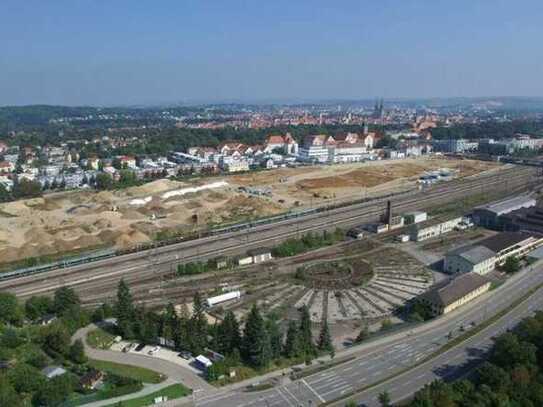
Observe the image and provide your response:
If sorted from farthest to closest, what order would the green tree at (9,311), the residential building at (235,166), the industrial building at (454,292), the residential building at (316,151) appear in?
the residential building at (316,151)
the residential building at (235,166)
the industrial building at (454,292)
the green tree at (9,311)

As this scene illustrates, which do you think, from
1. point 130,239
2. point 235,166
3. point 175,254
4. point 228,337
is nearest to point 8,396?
point 228,337

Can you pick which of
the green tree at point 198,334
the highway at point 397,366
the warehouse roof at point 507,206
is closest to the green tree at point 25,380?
the green tree at point 198,334

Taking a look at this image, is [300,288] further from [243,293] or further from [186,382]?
[186,382]

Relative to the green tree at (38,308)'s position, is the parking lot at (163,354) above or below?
below

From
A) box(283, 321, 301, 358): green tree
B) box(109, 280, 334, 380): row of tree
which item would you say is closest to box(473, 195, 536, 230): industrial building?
box(109, 280, 334, 380): row of tree

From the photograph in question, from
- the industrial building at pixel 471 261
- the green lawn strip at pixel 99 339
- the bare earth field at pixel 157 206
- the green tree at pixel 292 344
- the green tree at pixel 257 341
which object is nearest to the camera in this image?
the green tree at pixel 257 341

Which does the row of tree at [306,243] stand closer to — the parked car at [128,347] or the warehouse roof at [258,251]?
the warehouse roof at [258,251]
